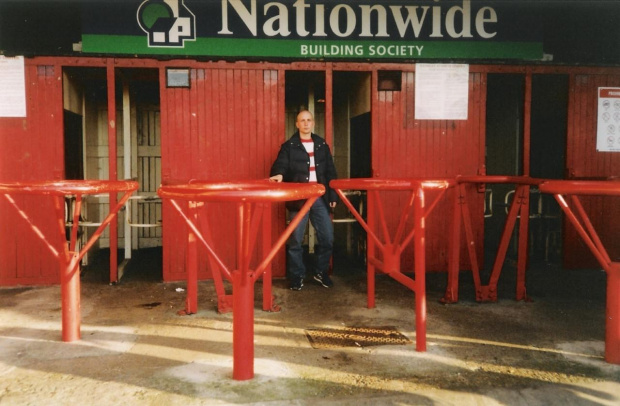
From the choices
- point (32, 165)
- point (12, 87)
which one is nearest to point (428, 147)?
point (32, 165)

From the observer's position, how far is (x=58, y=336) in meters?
4.43

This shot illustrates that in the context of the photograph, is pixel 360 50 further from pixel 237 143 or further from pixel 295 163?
pixel 237 143

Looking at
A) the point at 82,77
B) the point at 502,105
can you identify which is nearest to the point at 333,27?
the point at 82,77

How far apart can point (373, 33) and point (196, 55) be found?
211 cm

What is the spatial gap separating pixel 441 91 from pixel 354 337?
365 centimetres

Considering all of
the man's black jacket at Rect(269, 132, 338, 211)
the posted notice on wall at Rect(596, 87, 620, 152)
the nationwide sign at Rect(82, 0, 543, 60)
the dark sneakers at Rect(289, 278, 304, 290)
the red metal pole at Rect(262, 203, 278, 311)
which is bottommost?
the dark sneakers at Rect(289, 278, 304, 290)

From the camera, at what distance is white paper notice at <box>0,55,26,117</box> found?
6098mm

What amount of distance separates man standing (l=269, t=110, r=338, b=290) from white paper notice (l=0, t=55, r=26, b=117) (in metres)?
2.99

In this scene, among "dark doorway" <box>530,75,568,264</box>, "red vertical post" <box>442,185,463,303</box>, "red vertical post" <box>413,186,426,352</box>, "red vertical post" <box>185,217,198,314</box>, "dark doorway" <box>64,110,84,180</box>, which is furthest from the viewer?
"dark doorway" <box>530,75,568,264</box>

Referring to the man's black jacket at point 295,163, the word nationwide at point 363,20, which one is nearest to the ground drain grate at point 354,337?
the man's black jacket at point 295,163

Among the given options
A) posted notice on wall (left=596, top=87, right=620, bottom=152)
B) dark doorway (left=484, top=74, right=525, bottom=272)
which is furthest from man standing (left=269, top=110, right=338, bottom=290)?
dark doorway (left=484, top=74, right=525, bottom=272)

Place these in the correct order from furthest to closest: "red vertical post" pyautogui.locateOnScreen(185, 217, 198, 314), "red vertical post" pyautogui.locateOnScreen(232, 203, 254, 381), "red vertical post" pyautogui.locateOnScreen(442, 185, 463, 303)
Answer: "red vertical post" pyautogui.locateOnScreen(442, 185, 463, 303), "red vertical post" pyautogui.locateOnScreen(185, 217, 198, 314), "red vertical post" pyautogui.locateOnScreen(232, 203, 254, 381)

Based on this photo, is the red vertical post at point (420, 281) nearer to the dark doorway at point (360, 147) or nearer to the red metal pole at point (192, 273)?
the red metal pole at point (192, 273)

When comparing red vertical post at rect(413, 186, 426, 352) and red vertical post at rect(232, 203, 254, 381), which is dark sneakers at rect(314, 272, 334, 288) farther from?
red vertical post at rect(232, 203, 254, 381)
